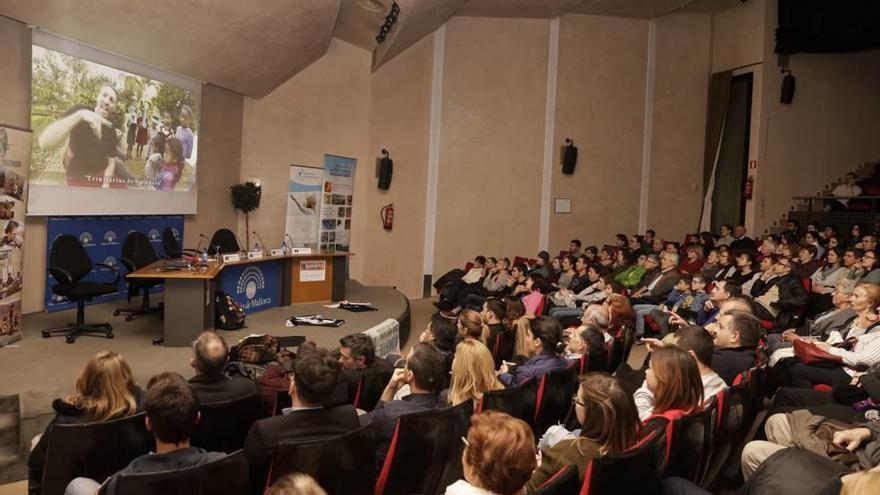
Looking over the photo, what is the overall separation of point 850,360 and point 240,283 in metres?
5.53

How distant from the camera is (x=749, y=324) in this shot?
3.96 m

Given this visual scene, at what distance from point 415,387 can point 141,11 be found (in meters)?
5.55

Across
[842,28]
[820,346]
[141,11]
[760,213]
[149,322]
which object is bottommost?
[149,322]

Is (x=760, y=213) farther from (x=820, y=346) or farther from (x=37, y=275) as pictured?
(x=37, y=275)

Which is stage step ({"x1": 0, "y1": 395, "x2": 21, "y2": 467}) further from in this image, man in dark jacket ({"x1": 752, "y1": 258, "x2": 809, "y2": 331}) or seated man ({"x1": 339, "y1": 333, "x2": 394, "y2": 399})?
man in dark jacket ({"x1": 752, "y1": 258, "x2": 809, "y2": 331})

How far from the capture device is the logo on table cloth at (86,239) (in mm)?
7301

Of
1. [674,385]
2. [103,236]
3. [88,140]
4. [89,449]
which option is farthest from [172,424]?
[103,236]

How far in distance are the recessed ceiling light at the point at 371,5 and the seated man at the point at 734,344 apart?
21.6ft

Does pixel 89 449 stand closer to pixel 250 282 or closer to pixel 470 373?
pixel 470 373

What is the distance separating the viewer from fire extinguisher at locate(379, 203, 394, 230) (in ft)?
36.0

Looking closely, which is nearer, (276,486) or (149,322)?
(276,486)

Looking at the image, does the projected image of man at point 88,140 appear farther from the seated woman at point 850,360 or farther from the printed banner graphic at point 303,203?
the seated woman at point 850,360

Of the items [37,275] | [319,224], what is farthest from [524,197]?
[37,275]

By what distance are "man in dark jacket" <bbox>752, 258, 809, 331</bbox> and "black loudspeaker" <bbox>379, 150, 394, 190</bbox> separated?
5883 millimetres
